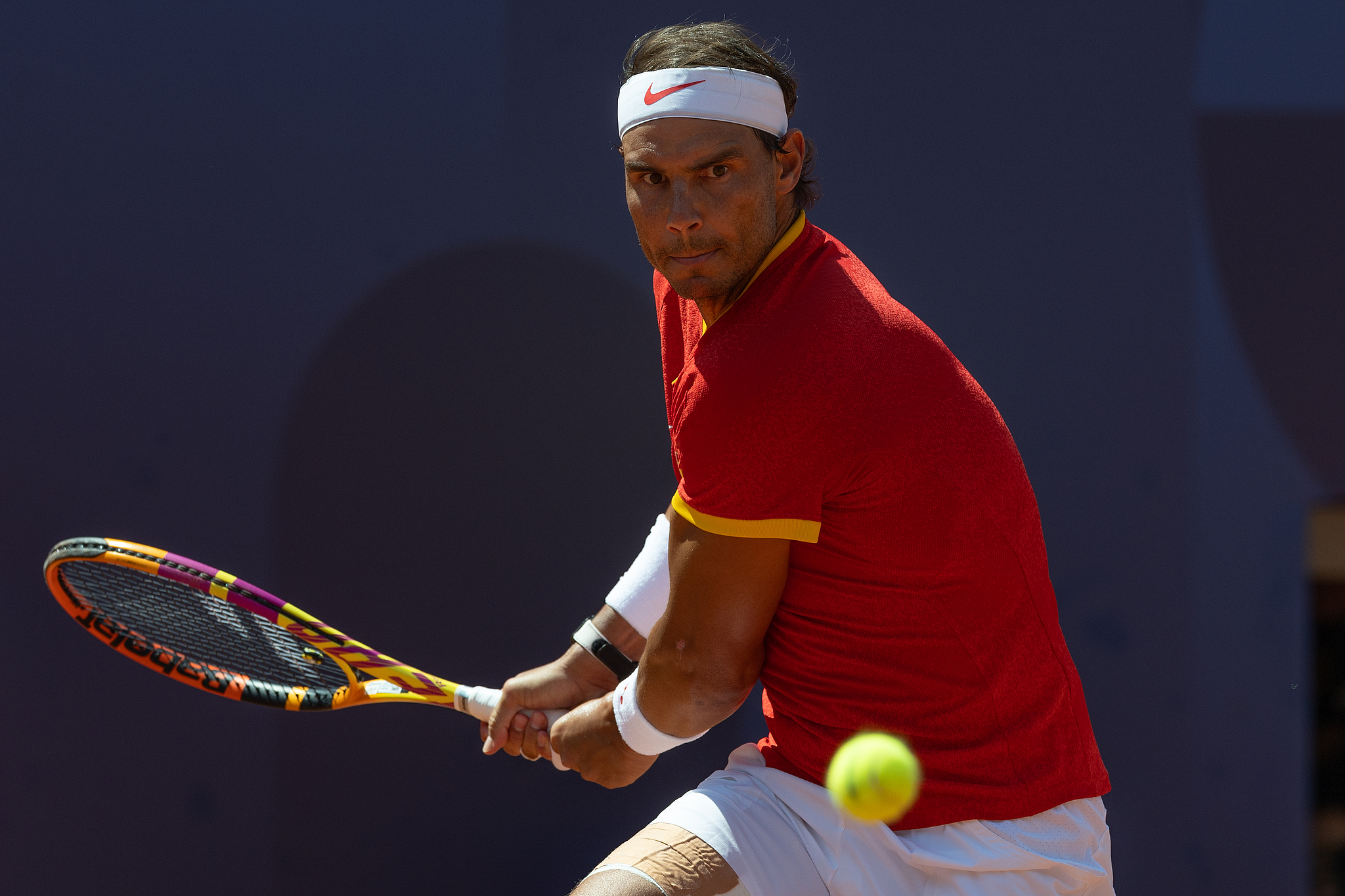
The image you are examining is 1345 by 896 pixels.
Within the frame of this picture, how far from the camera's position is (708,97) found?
1.70 metres

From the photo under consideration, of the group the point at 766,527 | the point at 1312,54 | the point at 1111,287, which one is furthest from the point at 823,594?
the point at 1312,54

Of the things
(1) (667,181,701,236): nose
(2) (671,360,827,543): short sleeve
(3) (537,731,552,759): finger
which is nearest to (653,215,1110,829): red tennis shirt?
(2) (671,360,827,543): short sleeve

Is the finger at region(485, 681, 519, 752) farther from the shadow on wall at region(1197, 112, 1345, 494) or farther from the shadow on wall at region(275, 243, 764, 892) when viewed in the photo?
the shadow on wall at region(1197, 112, 1345, 494)

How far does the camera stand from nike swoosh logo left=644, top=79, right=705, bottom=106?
5.60 feet

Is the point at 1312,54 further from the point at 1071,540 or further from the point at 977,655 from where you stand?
the point at 977,655

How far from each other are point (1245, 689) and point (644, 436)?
145 cm

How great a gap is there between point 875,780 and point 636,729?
1.46 feet

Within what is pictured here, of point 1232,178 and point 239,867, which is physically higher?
point 1232,178

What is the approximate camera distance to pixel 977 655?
5.21ft

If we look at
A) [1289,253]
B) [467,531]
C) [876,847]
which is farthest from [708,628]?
[1289,253]

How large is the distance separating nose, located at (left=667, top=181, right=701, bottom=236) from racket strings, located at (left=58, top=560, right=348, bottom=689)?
3.53 feet

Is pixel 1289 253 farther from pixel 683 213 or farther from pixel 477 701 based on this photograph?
pixel 477 701

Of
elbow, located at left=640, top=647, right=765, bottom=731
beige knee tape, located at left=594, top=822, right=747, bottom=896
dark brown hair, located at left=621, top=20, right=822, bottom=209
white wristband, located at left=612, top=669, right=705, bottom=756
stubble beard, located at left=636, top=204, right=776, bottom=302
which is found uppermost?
dark brown hair, located at left=621, top=20, right=822, bottom=209

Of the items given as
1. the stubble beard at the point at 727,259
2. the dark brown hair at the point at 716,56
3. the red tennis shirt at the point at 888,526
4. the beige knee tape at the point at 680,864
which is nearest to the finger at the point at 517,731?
the beige knee tape at the point at 680,864
